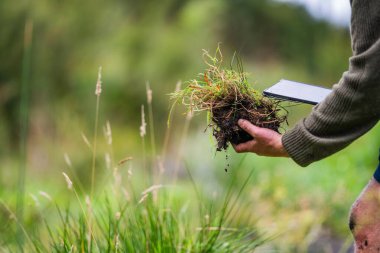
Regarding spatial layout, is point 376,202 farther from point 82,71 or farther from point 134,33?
point 134,33

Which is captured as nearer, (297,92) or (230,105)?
(297,92)

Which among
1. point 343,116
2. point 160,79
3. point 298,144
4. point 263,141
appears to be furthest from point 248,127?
point 160,79

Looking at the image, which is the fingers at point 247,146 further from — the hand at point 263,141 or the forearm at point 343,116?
the forearm at point 343,116

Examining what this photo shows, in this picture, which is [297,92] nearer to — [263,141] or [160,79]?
[263,141]

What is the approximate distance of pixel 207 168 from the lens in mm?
8180

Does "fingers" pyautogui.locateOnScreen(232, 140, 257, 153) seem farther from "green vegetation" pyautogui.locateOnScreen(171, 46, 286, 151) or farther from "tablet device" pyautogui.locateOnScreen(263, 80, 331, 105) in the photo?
"tablet device" pyautogui.locateOnScreen(263, 80, 331, 105)

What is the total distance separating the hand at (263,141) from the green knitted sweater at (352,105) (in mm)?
48

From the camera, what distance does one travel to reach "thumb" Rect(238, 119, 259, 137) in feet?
7.79

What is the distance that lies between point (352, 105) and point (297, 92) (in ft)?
0.77

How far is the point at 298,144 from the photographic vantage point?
2305 millimetres

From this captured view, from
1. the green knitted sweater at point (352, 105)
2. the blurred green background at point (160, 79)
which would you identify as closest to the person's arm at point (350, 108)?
the green knitted sweater at point (352, 105)

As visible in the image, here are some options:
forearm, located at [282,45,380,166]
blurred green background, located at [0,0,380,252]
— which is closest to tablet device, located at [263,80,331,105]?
forearm, located at [282,45,380,166]

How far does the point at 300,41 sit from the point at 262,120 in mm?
12776

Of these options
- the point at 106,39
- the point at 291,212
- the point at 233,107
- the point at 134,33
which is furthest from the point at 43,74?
the point at 233,107
